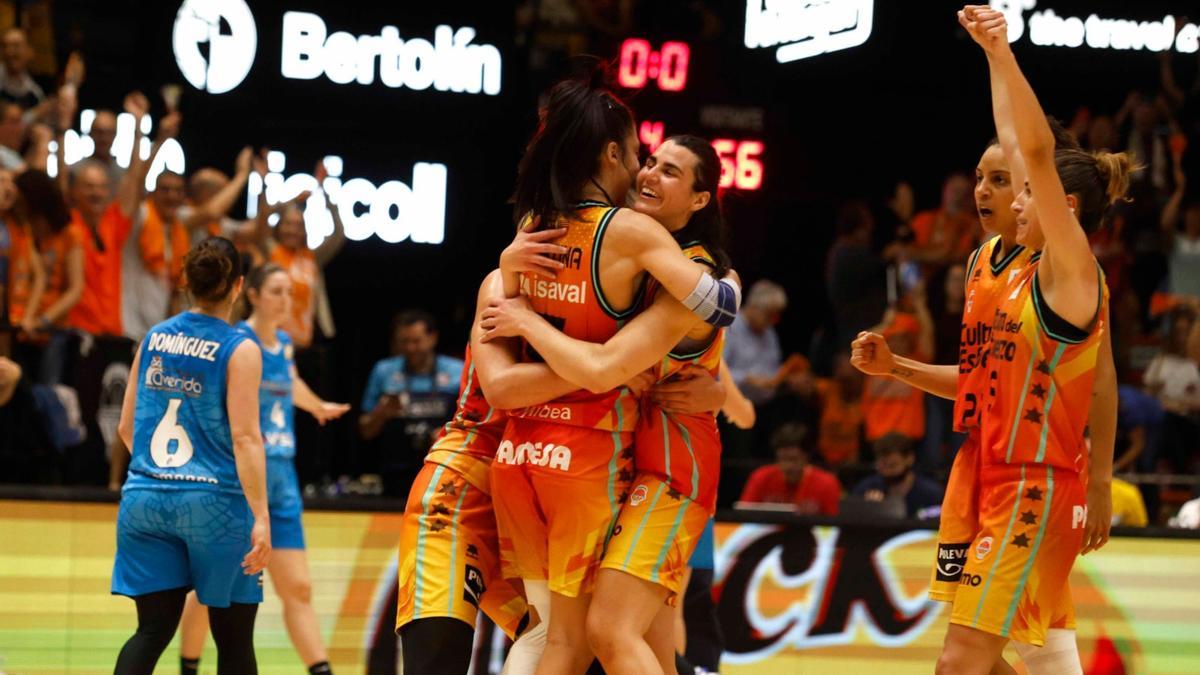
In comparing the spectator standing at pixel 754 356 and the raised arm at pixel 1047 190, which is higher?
the raised arm at pixel 1047 190

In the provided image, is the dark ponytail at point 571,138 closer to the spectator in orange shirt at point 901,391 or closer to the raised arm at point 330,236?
the spectator in orange shirt at point 901,391

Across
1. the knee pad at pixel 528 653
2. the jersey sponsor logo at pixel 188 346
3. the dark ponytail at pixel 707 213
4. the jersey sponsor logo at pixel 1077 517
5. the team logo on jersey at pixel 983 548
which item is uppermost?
the dark ponytail at pixel 707 213

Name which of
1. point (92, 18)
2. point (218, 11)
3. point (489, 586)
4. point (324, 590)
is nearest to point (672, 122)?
point (218, 11)

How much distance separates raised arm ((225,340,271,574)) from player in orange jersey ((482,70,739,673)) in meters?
1.52

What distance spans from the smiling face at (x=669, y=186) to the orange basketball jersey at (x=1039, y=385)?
0.91m

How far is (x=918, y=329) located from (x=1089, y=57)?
2.75 meters

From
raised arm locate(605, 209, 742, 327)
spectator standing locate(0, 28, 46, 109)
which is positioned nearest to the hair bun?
raised arm locate(605, 209, 742, 327)

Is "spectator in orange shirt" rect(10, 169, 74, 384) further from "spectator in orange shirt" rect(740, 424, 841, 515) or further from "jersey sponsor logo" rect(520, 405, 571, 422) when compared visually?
"jersey sponsor logo" rect(520, 405, 571, 422)

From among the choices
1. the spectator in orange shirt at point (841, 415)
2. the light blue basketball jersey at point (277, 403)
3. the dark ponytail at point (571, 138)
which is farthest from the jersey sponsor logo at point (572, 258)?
the spectator in orange shirt at point (841, 415)

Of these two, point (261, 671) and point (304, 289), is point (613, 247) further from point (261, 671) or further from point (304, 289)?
point (304, 289)

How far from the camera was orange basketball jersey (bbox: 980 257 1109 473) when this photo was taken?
435cm

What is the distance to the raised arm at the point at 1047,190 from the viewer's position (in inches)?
159

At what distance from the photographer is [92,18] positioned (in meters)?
11.3

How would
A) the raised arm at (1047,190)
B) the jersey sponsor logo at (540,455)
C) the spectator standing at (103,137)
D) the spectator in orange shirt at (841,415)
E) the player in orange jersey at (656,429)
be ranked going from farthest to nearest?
the spectator in orange shirt at (841,415) < the spectator standing at (103,137) < the jersey sponsor logo at (540,455) < the player in orange jersey at (656,429) < the raised arm at (1047,190)
